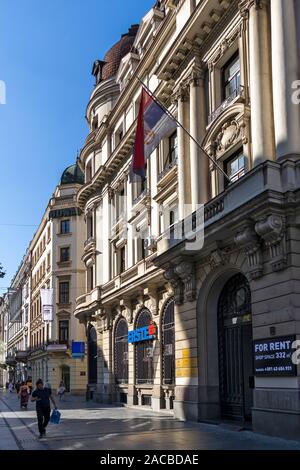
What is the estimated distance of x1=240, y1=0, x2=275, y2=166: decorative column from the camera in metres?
17.5

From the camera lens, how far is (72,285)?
54.2 meters

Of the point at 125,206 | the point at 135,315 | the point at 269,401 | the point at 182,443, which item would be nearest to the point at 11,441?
the point at 182,443

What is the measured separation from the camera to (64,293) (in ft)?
178

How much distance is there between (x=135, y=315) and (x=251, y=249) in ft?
46.0

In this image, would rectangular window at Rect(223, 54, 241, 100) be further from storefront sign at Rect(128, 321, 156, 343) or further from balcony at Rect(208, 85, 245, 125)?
storefront sign at Rect(128, 321, 156, 343)

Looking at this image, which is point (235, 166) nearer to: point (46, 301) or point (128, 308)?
point (128, 308)

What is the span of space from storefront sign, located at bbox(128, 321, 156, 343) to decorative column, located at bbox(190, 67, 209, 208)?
7819mm

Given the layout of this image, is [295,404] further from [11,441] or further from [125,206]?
[125,206]

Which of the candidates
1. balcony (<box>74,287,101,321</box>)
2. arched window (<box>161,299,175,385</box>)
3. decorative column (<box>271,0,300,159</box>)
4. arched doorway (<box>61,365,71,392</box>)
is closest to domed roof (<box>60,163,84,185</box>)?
arched doorway (<box>61,365,71,392</box>)

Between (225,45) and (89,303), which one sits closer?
(225,45)

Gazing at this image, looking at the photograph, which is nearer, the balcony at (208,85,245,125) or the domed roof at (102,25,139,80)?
the balcony at (208,85,245,125)

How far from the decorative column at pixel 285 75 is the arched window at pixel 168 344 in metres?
10.8

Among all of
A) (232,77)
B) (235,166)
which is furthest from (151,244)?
(232,77)

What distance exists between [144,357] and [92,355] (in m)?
10.1
